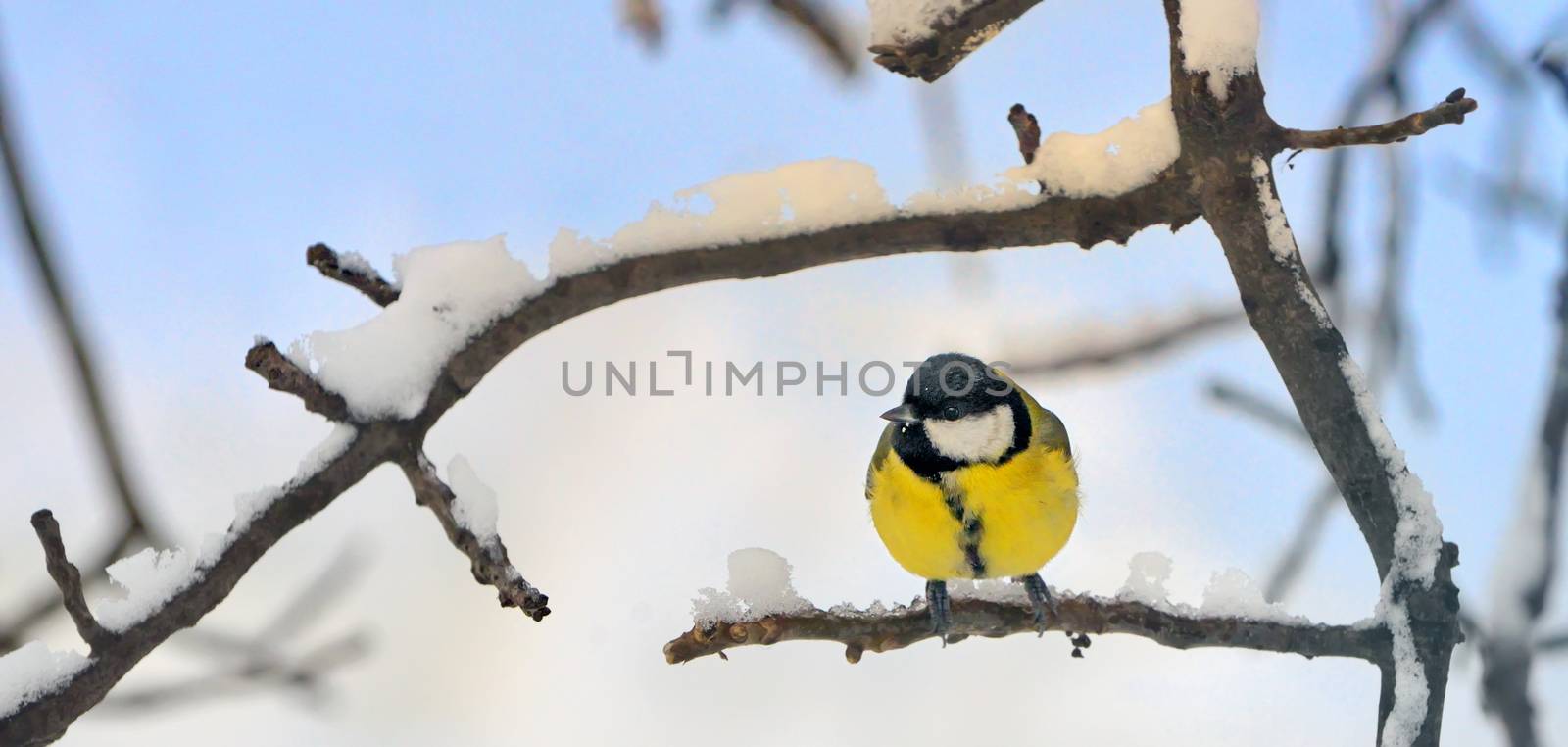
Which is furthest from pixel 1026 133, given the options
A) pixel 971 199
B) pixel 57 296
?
pixel 57 296

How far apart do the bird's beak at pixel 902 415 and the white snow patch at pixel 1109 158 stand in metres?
0.51

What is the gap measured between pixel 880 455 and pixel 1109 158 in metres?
0.78

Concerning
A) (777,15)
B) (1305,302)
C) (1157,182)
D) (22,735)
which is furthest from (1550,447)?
(22,735)

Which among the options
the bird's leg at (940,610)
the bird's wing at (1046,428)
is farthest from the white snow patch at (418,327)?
the bird's wing at (1046,428)

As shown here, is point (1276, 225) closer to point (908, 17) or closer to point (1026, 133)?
point (1026, 133)

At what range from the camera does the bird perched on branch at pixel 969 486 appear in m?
2.15

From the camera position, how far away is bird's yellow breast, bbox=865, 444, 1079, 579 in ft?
7.06

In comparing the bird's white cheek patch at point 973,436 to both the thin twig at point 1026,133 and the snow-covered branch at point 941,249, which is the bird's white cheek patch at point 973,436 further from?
the thin twig at point 1026,133

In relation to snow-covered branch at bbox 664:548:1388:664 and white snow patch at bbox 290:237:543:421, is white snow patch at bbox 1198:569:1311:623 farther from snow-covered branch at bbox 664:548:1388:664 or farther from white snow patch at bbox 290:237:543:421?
white snow patch at bbox 290:237:543:421

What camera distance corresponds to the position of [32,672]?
1809 millimetres

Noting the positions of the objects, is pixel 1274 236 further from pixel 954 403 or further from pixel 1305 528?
pixel 1305 528

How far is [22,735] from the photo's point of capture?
5.81ft

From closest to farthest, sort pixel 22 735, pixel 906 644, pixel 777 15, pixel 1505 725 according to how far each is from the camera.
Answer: pixel 22 735 < pixel 906 644 < pixel 1505 725 < pixel 777 15

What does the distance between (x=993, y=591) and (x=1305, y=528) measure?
3.57 ft
